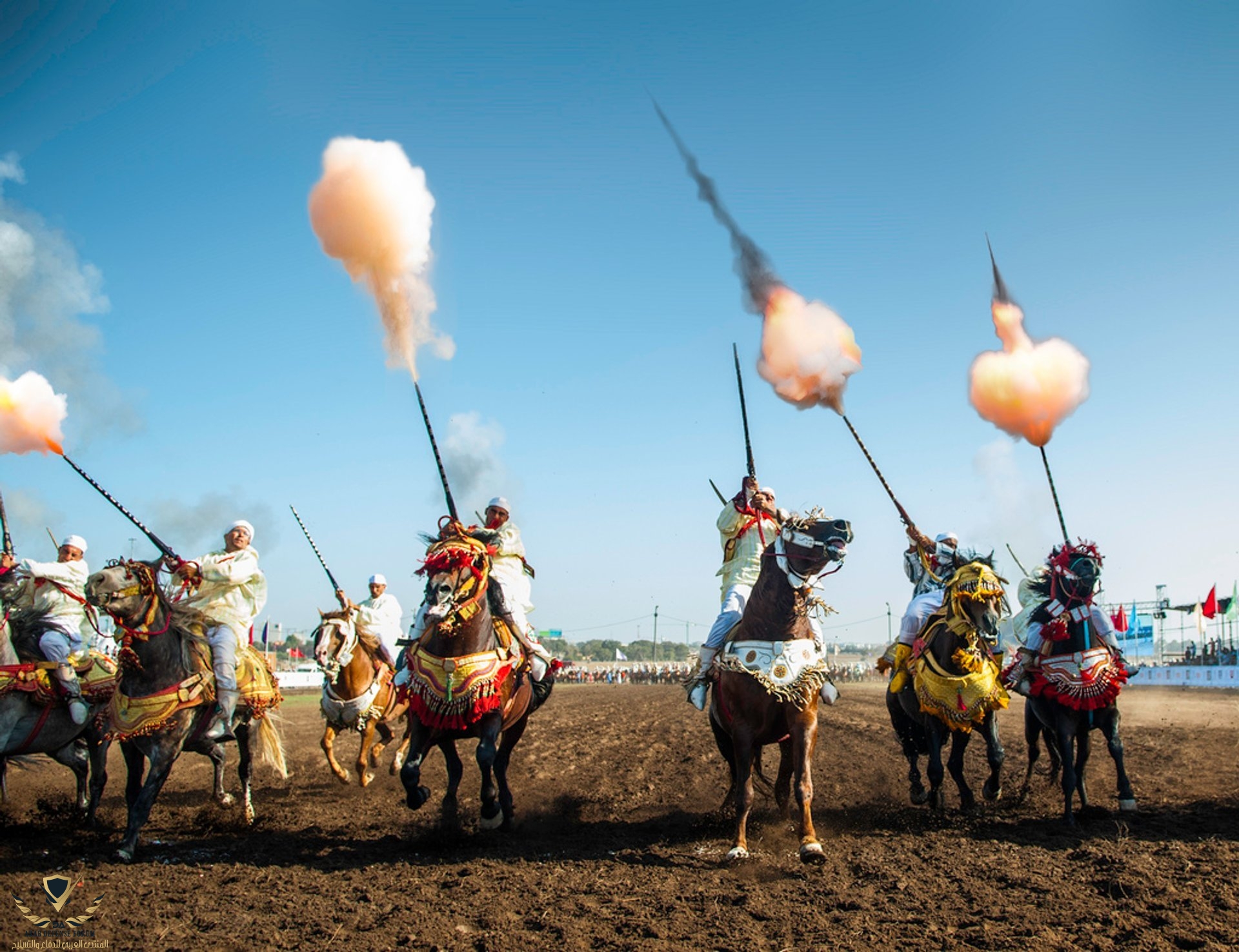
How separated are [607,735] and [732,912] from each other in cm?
1481

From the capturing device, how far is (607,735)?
21.0 metres

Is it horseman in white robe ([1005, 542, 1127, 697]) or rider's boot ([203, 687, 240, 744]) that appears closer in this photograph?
rider's boot ([203, 687, 240, 744])

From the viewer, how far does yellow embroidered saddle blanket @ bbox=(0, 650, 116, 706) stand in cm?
997

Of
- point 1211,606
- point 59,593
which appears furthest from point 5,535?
point 1211,606

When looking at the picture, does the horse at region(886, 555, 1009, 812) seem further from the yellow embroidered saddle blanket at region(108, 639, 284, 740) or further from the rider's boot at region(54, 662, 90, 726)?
the rider's boot at region(54, 662, 90, 726)

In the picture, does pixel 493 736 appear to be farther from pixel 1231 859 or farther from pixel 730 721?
pixel 1231 859

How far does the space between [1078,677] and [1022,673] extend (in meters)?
0.83

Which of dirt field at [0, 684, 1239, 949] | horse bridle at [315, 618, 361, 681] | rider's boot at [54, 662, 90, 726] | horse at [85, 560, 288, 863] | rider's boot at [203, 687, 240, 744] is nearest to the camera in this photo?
dirt field at [0, 684, 1239, 949]

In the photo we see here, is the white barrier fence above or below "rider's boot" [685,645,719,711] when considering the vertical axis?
below

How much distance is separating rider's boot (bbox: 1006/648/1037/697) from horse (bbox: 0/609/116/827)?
34.7 ft

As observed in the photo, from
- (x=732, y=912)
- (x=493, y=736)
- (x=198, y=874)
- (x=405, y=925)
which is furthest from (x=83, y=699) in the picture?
(x=732, y=912)

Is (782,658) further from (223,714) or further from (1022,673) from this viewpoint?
(223,714)

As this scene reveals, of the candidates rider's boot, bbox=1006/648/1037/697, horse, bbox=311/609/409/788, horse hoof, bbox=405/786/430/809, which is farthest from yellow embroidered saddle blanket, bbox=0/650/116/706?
rider's boot, bbox=1006/648/1037/697

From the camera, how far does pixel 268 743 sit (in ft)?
38.7
